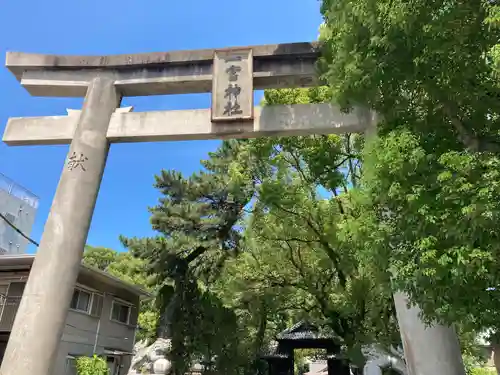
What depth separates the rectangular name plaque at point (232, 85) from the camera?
8.42 metres

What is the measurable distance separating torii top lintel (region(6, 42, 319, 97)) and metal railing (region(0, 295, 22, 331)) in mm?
8255

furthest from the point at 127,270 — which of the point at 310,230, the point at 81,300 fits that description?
the point at 310,230

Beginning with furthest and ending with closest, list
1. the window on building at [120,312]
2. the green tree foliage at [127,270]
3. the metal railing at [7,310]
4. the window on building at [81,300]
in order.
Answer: the green tree foliage at [127,270] → the window on building at [120,312] → the window on building at [81,300] → the metal railing at [7,310]

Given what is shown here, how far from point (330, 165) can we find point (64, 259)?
6.90m

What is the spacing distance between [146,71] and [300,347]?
13823 mm

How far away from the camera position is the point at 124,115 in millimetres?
8992

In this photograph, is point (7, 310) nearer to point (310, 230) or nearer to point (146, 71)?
point (146, 71)

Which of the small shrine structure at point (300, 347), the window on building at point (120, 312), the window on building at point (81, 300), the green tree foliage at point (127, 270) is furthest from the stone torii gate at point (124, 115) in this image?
the green tree foliage at point (127, 270)

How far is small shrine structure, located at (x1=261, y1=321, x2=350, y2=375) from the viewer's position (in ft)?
55.6

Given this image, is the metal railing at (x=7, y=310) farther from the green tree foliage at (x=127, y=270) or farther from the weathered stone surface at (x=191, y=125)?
the green tree foliage at (x=127, y=270)

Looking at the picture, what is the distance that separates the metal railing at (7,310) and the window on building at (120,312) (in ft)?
13.4

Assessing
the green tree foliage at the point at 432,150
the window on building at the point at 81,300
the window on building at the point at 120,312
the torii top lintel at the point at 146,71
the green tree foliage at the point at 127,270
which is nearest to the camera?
the green tree foliage at the point at 432,150

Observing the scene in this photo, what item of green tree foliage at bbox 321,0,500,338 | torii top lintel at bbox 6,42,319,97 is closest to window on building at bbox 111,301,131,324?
torii top lintel at bbox 6,42,319,97

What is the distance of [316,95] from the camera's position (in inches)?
437
